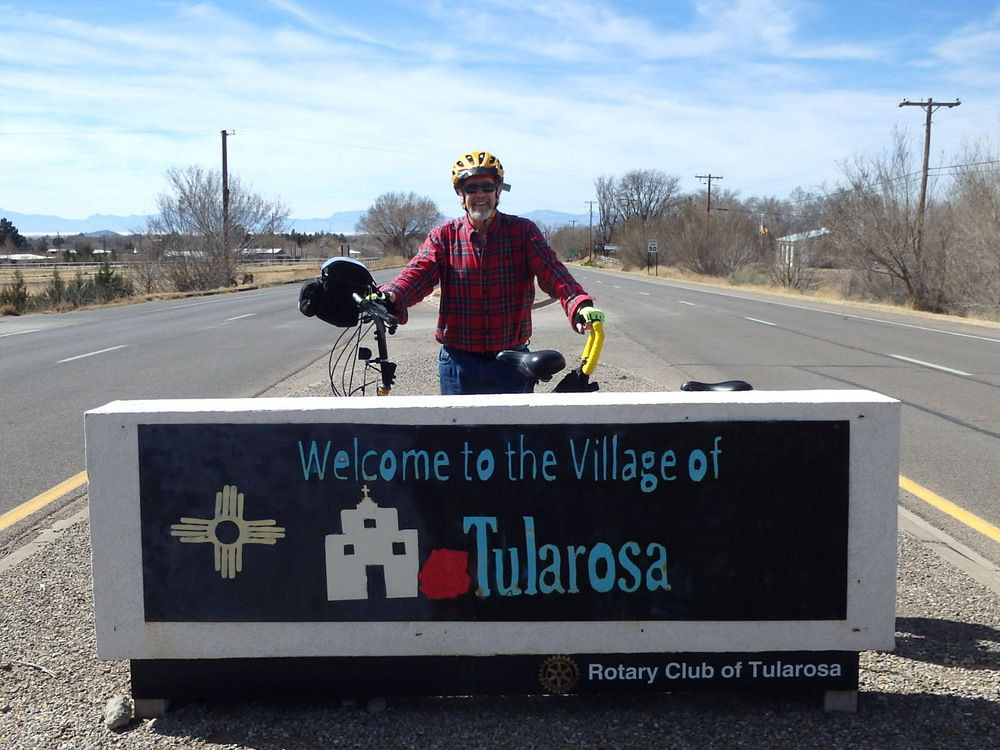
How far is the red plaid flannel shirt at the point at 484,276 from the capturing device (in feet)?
13.7

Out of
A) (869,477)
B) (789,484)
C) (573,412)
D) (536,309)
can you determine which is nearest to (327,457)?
(573,412)

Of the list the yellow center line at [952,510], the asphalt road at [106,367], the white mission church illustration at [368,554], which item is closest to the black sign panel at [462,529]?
the white mission church illustration at [368,554]

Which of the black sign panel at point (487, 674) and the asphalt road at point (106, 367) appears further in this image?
the asphalt road at point (106, 367)

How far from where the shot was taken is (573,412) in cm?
313

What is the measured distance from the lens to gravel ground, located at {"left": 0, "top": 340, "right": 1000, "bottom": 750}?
9.64 ft

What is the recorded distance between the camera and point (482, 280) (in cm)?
420

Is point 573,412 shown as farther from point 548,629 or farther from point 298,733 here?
point 298,733

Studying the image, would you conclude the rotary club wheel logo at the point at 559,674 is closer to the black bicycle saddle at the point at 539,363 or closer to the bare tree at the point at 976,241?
the black bicycle saddle at the point at 539,363

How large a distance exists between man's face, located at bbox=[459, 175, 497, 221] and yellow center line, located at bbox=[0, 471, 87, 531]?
11.2 feet

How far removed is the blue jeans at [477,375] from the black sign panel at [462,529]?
1.10 meters

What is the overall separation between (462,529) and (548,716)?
65 cm

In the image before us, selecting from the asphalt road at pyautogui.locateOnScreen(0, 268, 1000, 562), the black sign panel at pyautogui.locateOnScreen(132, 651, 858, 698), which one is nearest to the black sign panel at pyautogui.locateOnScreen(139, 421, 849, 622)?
the black sign panel at pyautogui.locateOnScreen(132, 651, 858, 698)

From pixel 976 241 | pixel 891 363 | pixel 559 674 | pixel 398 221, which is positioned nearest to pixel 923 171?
pixel 976 241

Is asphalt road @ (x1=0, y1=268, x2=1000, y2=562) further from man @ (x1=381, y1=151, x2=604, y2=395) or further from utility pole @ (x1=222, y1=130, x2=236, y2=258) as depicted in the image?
utility pole @ (x1=222, y1=130, x2=236, y2=258)
